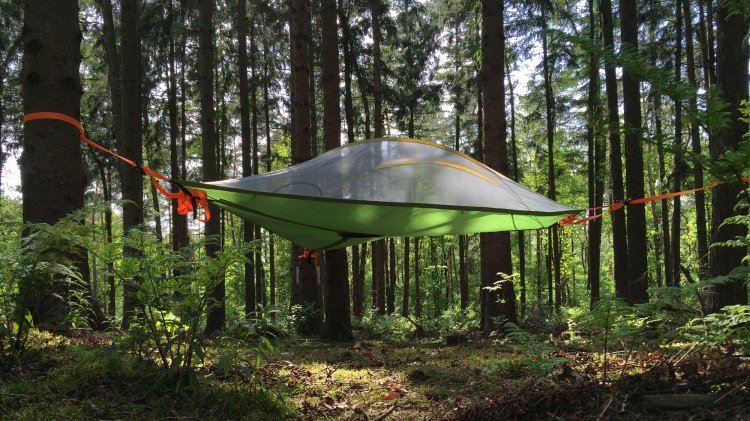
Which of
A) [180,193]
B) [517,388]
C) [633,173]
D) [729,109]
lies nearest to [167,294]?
[180,193]

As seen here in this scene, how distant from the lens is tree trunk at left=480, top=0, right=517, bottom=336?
→ 18.6 ft

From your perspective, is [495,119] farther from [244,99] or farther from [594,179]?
[594,179]

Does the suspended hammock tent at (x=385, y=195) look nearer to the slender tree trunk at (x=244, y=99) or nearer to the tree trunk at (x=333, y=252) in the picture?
the tree trunk at (x=333, y=252)

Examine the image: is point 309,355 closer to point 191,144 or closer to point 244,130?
point 244,130

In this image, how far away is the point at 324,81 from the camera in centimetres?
624

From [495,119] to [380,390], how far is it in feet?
12.5

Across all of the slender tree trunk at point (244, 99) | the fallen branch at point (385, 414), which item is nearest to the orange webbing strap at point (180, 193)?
the fallen branch at point (385, 414)

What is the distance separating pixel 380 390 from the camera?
117 inches

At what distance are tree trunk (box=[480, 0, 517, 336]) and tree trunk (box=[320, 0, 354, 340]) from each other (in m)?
1.85

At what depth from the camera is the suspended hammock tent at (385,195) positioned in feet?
9.57

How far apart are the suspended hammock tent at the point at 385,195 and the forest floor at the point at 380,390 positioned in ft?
3.33

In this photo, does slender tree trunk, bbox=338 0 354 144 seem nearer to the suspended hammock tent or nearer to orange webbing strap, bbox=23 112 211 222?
the suspended hammock tent

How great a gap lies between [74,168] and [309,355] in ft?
8.36

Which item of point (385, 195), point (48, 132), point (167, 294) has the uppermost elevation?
point (48, 132)
